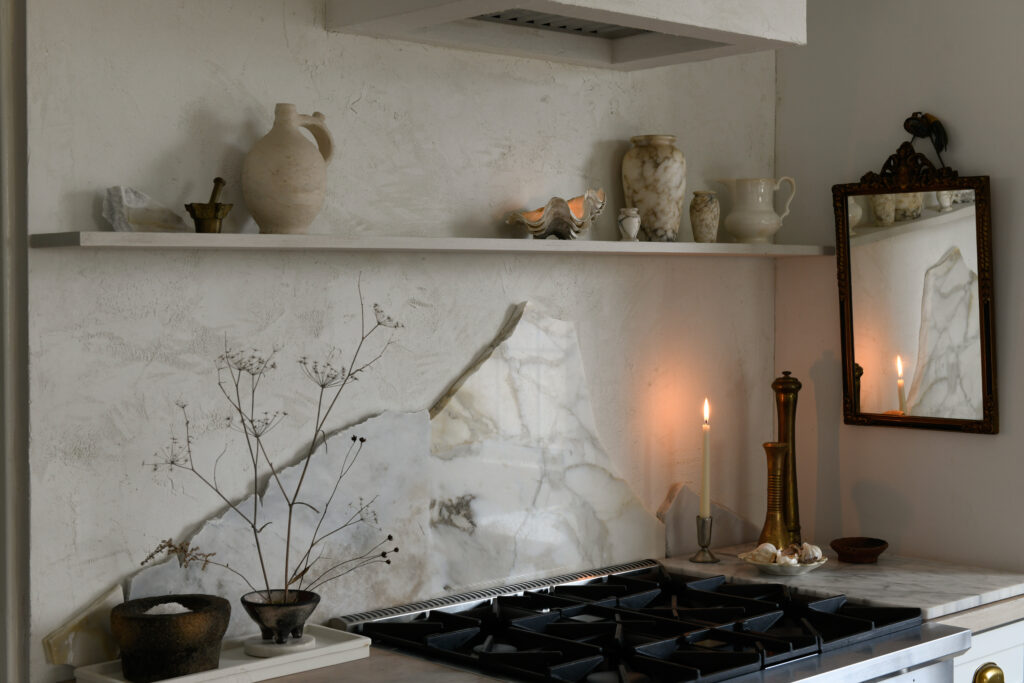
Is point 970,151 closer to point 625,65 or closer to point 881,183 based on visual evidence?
point 881,183

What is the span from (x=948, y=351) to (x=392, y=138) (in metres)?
1.33

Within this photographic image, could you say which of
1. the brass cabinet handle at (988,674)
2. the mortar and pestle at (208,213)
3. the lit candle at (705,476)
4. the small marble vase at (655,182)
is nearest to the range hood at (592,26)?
the small marble vase at (655,182)

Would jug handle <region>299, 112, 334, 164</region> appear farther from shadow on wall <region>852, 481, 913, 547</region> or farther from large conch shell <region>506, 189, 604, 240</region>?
shadow on wall <region>852, 481, 913, 547</region>

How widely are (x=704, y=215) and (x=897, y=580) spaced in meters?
0.89

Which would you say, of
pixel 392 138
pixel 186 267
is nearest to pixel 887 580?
pixel 392 138

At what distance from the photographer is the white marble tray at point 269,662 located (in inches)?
73.4

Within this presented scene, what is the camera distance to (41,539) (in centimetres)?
189

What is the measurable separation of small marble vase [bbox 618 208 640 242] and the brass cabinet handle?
1096 millimetres

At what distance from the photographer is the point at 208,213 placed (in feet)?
6.35

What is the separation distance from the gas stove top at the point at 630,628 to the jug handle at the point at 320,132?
838 mm

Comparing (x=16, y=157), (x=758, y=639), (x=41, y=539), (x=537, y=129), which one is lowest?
(x=758, y=639)

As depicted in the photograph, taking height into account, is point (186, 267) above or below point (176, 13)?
below

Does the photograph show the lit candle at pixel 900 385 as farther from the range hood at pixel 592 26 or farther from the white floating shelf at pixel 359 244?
the range hood at pixel 592 26

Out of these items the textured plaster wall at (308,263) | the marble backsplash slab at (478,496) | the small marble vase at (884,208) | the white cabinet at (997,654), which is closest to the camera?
the textured plaster wall at (308,263)
